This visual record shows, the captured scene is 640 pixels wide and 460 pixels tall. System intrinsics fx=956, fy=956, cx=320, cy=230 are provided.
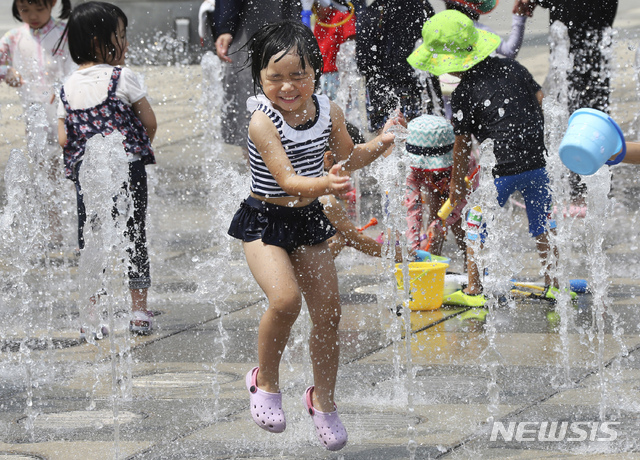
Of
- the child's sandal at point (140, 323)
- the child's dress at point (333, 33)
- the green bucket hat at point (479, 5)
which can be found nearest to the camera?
the child's sandal at point (140, 323)

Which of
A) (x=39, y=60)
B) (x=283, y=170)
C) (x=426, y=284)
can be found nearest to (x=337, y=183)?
(x=283, y=170)

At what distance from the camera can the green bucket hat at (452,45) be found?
459cm

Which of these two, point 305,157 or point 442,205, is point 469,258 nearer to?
point 442,205

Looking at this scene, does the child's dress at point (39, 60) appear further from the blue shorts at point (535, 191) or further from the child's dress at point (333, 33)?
the blue shorts at point (535, 191)

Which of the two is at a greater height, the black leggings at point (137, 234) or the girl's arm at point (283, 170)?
the girl's arm at point (283, 170)

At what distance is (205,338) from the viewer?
164 inches

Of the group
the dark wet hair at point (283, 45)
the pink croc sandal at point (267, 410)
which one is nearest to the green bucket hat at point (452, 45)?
the dark wet hair at point (283, 45)

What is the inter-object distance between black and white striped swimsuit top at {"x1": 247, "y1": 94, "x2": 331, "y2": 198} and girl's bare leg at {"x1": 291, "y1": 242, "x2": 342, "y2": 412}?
236mm

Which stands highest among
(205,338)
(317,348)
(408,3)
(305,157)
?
(408,3)

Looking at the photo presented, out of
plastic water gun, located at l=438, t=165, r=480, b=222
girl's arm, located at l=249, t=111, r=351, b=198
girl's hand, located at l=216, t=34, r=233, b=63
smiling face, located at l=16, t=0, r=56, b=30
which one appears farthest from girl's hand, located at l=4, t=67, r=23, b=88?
girl's arm, located at l=249, t=111, r=351, b=198

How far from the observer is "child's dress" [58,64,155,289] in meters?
4.23

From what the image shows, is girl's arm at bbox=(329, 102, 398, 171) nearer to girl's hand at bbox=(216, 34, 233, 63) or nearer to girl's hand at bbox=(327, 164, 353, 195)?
girl's hand at bbox=(327, 164, 353, 195)

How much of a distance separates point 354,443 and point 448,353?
3.04 ft

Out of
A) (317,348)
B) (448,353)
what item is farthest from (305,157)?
(448,353)
